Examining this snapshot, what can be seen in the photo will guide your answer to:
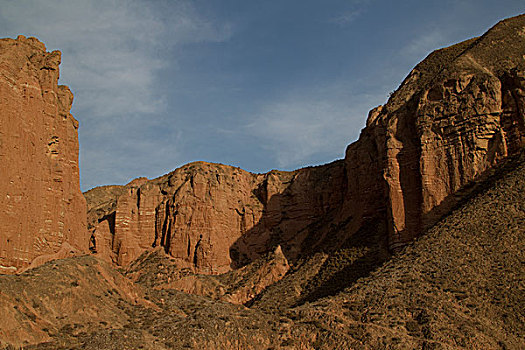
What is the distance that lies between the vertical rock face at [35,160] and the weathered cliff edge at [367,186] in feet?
81.7

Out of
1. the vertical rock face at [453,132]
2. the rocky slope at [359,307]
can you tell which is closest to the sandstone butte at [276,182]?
the vertical rock face at [453,132]

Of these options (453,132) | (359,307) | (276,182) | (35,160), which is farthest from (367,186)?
(35,160)

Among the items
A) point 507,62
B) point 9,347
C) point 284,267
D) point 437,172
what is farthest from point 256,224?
point 9,347

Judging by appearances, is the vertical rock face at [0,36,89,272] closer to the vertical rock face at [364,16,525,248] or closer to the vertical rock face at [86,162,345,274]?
the vertical rock face at [86,162,345,274]

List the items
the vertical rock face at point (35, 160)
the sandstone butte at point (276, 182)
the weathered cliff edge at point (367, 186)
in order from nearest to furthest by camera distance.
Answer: the vertical rock face at point (35, 160) < the sandstone butte at point (276, 182) < the weathered cliff edge at point (367, 186)

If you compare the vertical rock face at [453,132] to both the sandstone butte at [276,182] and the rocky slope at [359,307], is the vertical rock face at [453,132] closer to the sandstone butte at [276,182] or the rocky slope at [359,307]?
→ the sandstone butte at [276,182]

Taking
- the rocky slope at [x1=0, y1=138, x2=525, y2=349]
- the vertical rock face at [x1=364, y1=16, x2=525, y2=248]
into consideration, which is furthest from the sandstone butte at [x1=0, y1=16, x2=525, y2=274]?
the rocky slope at [x1=0, y1=138, x2=525, y2=349]

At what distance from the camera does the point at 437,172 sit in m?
59.4

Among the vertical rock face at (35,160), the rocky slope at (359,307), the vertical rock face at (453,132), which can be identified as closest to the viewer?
the rocky slope at (359,307)

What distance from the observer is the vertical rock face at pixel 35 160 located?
147 ft

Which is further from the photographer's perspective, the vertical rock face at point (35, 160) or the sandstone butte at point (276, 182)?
the sandstone butte at point (276, 182)

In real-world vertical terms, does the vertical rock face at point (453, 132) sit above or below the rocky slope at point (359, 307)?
above

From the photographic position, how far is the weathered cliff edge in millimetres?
58625

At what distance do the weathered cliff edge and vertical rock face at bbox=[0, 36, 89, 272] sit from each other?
24899 millimetres
